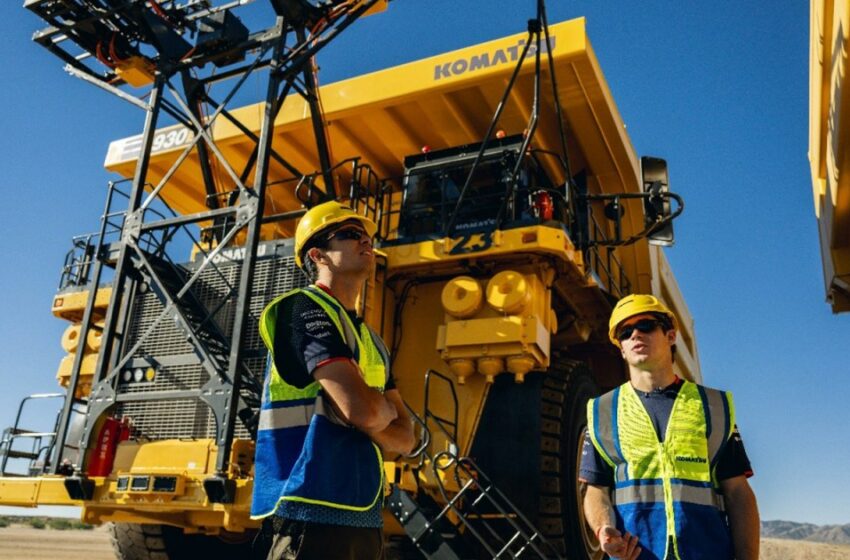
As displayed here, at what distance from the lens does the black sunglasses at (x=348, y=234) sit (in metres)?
2.30

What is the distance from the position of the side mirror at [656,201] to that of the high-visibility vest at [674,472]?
3.28 m

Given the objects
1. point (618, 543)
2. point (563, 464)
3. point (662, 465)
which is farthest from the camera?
point (563, 464)

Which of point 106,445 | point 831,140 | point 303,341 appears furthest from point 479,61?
point 303,341

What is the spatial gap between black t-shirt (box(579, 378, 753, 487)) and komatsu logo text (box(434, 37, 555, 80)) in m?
5.11

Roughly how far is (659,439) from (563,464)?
4.03 metres

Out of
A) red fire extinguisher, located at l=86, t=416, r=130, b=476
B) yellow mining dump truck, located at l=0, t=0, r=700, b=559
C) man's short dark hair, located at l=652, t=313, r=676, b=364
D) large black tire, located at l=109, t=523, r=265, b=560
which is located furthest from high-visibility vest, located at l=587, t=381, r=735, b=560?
large black tire, located at l=109, t=523, r=265, b=560

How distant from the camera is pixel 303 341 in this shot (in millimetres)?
1980

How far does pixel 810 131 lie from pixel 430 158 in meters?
3.74

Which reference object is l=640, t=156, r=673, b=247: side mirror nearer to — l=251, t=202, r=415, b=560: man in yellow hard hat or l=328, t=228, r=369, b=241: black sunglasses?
l=328, t=228, r=369, b=241: black sunglasses

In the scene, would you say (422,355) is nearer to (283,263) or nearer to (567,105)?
(283,263)

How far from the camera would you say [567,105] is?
24.4 feet

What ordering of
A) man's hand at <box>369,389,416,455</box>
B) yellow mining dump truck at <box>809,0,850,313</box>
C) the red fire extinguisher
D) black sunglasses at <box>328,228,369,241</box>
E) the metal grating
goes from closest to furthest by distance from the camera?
man's hand at <box>369,389,416,455</box> → black sunglasses at <box>328,228,369,241</box> → yellow mining dump truck at <box>809,0,850,313</box> → the red fire extinguisher → the metal grating

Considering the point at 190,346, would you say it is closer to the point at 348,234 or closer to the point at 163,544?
the point at 163,544

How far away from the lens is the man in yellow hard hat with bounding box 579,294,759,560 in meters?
2.20
